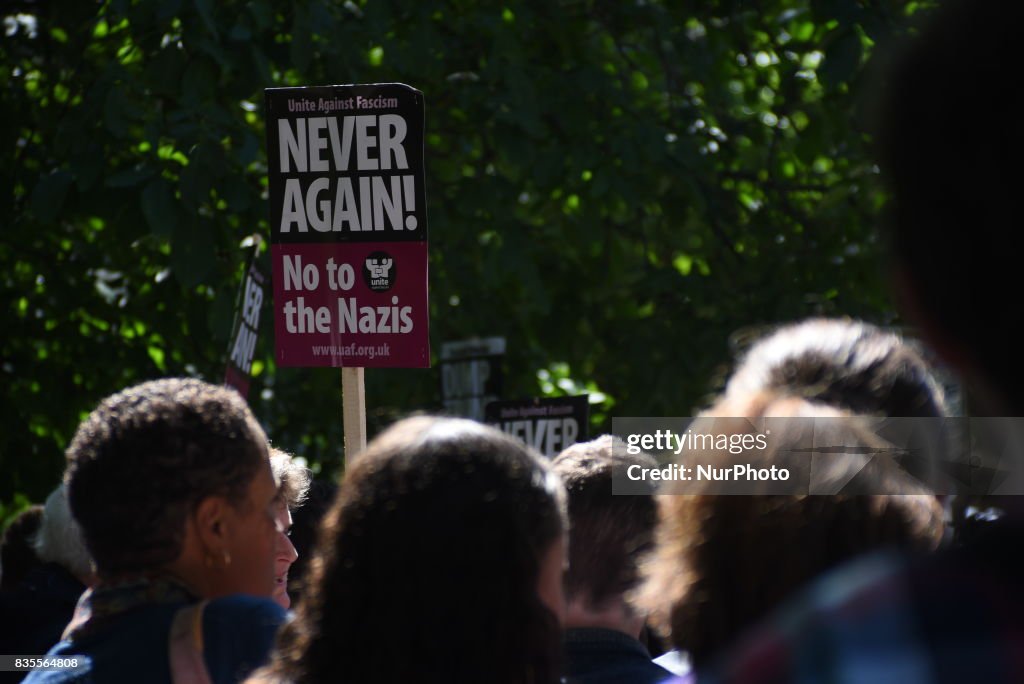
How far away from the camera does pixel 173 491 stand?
1.83m

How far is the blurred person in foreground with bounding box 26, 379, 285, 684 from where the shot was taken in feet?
5.64

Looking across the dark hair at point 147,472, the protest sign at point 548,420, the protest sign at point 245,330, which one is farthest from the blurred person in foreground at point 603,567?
the protest sign at point 548,420

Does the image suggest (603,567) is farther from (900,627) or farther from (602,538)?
(900,627)

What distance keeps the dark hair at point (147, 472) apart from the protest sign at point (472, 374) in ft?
10.8

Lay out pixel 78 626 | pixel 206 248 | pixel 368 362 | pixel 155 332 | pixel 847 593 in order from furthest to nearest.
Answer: pixel 155 332
pixel 206 248
pixel 368 362
pixel 78 626
pixel 847 593

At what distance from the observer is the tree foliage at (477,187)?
4.90m

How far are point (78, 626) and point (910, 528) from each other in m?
1.13

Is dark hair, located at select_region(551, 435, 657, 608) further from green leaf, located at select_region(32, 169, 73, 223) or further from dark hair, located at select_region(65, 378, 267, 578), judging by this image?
green leaf, located at select_region(32, 169, 73, 223)

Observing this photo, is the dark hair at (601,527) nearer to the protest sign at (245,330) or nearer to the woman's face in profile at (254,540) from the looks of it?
the woman's face in profile at (254,540)

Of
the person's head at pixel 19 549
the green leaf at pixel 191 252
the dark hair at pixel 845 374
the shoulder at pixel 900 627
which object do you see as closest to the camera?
the shoulder at pixel 900 627

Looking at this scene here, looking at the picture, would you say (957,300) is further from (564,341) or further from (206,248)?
(564,341)

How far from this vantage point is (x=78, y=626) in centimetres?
180

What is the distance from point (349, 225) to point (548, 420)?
4.45ft

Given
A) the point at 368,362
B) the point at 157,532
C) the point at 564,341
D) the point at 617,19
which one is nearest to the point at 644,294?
the point at 564,341
